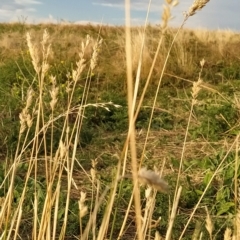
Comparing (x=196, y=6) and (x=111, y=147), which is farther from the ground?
(x=196, y=6)

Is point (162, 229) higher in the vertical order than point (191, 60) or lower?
lower

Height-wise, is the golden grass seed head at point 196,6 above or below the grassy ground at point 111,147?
above

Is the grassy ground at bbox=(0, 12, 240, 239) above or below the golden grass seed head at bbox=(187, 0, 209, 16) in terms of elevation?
below

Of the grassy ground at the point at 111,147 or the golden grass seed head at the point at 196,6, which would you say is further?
the grassy ground at the point at 111,147

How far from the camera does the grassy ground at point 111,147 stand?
1.31 meters

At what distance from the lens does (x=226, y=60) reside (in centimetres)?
756

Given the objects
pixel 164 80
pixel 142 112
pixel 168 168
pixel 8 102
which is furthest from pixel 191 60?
pixel 168 168

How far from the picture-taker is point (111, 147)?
415 centimetres

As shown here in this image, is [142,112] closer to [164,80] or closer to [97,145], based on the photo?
[97,145]

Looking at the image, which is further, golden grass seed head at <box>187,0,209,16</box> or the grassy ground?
the grassy ground

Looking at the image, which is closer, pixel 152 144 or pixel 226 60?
pixel 152 144

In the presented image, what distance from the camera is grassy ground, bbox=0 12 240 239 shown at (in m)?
1.31

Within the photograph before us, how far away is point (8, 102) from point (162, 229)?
259 cm

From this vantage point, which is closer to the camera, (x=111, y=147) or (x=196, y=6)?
(x=196, y=6)
